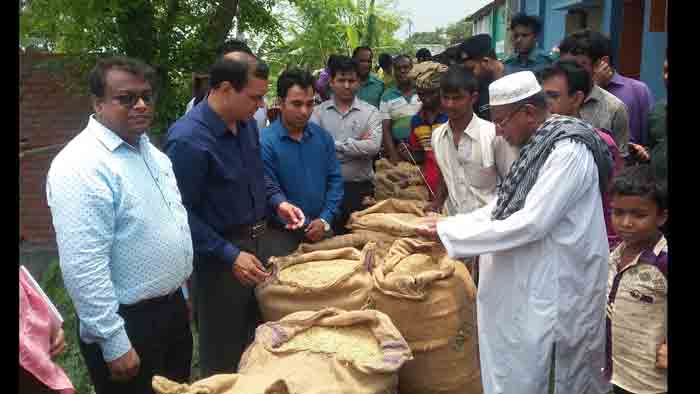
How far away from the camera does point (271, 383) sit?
2301 millimetres

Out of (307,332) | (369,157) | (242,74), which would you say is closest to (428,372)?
(307,332)

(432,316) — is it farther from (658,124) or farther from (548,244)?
(658,124)

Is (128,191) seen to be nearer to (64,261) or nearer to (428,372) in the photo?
(64,261)

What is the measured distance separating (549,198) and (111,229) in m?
1.68

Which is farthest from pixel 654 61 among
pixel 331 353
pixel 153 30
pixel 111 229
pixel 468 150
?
pixel 111 229

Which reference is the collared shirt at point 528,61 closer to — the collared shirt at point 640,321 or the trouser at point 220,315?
the trouser at point 220,315

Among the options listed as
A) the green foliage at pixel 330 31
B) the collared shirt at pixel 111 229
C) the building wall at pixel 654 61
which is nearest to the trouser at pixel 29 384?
the collared shirt at pixel 111 229

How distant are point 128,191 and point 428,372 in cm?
173

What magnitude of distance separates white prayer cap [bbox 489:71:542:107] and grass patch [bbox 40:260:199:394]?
2.40 metres

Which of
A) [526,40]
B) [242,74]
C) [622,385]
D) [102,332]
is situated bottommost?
[622,385]

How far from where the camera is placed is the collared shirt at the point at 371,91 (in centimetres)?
721

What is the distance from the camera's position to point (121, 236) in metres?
2.50

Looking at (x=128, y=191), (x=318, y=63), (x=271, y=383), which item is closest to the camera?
(x=271, y=383)

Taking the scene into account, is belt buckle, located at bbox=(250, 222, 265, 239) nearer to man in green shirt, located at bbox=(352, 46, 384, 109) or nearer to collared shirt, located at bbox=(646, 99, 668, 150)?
collared shirt, located at bbox=(646, 99, 668, 150)
